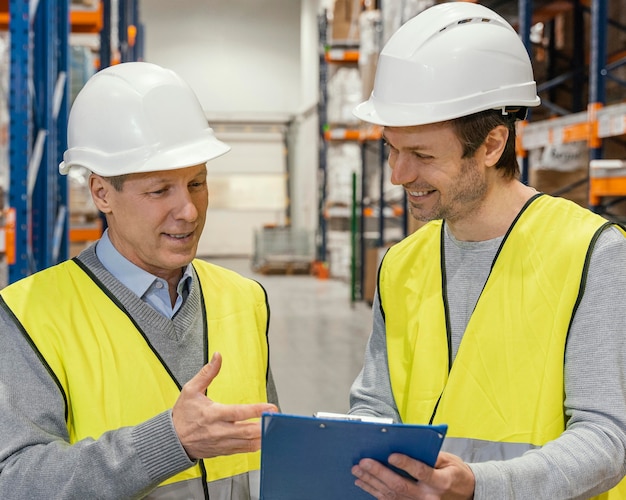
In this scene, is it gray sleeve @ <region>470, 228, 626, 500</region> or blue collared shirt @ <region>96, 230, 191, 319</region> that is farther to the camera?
blue collared shirt @ <region>96, 230, 191, 319</region>

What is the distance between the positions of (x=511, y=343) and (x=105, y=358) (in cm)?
93

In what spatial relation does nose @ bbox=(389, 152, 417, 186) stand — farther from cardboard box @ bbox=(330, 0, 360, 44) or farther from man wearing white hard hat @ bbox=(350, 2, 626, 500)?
cardboard box @ bbox=(330, 0, 360, 44)

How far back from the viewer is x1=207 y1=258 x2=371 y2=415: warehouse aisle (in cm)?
600

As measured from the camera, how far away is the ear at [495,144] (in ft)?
6.51

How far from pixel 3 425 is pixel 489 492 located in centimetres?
100

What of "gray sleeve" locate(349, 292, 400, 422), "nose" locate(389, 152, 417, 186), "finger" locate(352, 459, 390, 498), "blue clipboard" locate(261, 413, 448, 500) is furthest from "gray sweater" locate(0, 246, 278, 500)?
"nose" locate(389, 152, 417, 186)

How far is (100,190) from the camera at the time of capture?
1.99 meters

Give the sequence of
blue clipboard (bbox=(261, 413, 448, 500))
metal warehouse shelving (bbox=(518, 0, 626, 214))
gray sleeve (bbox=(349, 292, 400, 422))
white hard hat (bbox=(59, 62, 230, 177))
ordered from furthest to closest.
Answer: metal warehouse shelving (bbox=(518, 0, 626, 214)), gray sleeve (bbox=(349, 292, 400, 422)), white hard hat (bbox=(59, 62, 230, 177)), blue clipboard (bbox=(261, 413, 448, 500))

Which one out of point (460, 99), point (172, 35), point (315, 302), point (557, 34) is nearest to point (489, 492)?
point (460, 99)

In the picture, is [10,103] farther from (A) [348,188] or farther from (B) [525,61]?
(A) [348,188]

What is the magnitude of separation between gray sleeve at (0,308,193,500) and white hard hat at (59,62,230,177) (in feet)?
1.87

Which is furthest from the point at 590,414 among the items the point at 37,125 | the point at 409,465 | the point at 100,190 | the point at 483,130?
the point at 37,125

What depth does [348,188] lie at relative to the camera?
44.7 ft

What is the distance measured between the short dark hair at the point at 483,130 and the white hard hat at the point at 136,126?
23.2 inches
